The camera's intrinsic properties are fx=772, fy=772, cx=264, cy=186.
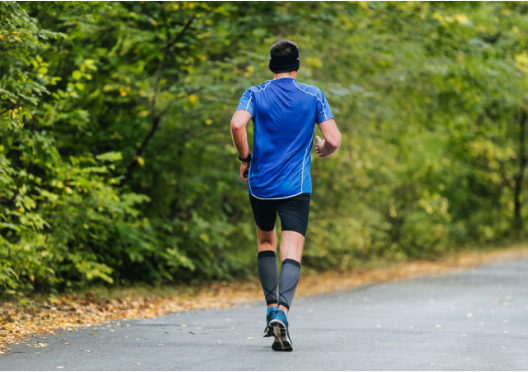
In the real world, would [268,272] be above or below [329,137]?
below

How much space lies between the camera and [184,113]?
36.0ft

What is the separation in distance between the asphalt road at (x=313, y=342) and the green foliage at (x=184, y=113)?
1.75 m

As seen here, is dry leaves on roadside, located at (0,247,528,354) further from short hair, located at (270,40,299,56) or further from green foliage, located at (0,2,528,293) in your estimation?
short hair, located at (270,40,299,56)

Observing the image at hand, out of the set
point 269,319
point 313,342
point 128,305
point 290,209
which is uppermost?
point 290,209

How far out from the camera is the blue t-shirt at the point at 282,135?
18.2ft

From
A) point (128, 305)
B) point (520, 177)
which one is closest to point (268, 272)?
point (128, 305)

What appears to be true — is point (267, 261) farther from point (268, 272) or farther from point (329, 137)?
point (329, 137)

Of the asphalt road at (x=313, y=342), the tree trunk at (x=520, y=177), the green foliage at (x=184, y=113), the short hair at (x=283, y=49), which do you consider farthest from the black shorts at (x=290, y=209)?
the tree trunk at (x=520, y=177)

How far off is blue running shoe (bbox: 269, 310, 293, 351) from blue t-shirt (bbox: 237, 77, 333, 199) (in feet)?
2.82

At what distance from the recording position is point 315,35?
1363 centimetres

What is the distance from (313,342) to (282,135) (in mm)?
1595

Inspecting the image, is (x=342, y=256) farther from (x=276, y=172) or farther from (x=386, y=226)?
(x=276, y=172)

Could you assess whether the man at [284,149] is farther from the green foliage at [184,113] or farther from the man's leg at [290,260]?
the green foliage at [184,113]

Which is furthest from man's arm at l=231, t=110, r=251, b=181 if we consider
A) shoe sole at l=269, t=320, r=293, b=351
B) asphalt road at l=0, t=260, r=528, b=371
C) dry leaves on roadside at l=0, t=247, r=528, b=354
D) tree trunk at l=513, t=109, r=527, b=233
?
tree trunk at l=513, t=109, r=527, b=233
